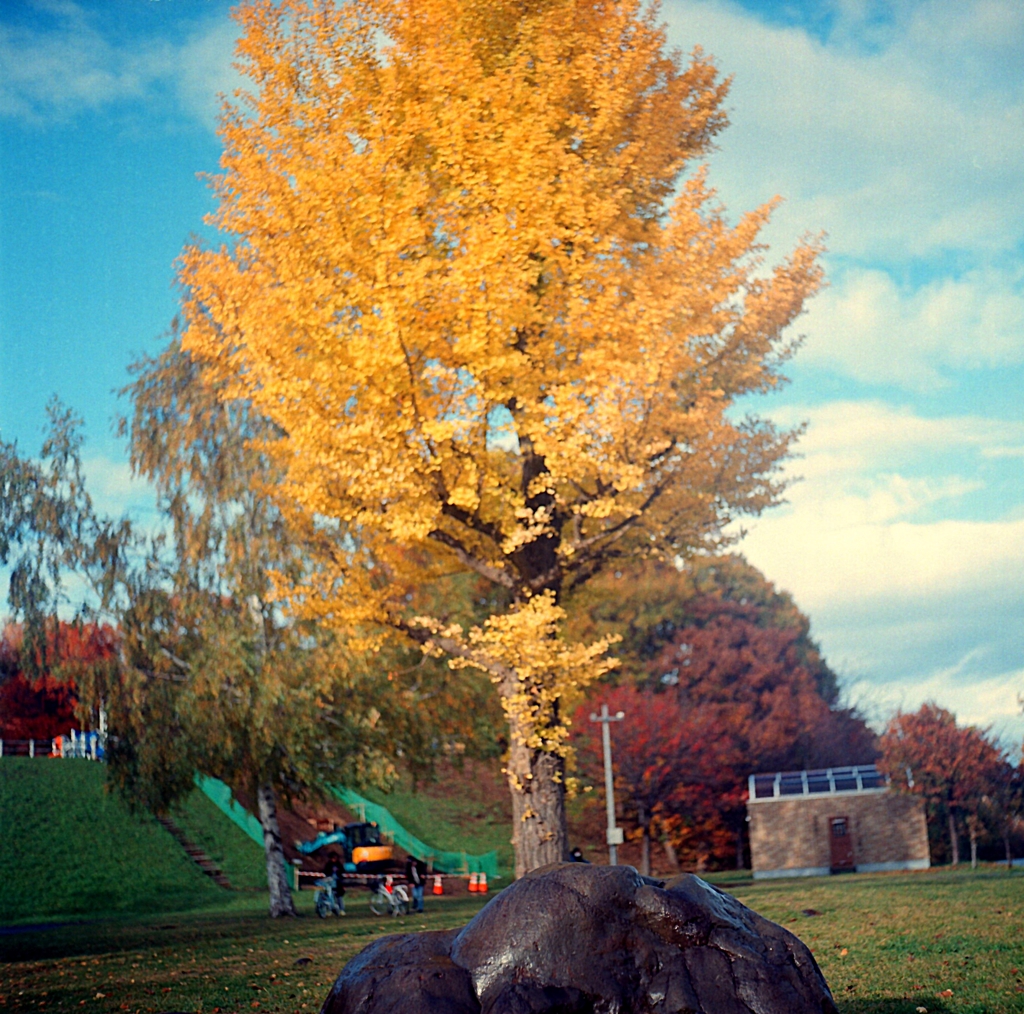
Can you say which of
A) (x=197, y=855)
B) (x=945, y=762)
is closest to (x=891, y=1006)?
(x=945, y=762)

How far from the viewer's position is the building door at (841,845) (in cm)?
3117

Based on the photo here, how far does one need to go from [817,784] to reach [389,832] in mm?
13069

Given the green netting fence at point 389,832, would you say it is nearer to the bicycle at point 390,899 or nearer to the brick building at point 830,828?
the brick building at point 830,828

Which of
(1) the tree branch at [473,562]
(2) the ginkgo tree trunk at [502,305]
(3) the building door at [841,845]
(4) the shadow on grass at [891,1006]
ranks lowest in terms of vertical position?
(3) the building door at [841,845]

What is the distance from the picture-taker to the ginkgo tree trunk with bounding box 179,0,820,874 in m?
10.7

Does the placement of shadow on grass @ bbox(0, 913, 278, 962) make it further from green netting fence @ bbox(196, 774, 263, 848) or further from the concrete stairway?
green netting fence @ bbox(196, 774, 263, 848)

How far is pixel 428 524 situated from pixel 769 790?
25.1 meters

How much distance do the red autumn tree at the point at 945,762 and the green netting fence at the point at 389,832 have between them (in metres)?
11.5

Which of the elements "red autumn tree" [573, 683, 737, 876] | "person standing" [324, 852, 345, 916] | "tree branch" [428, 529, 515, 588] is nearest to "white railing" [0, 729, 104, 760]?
"person standing" [324, 852, 345, 916]

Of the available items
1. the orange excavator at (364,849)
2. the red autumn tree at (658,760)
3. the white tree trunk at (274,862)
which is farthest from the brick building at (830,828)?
the white tree trunk at (274,862)

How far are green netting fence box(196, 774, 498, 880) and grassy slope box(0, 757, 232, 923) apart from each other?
10.2 ft

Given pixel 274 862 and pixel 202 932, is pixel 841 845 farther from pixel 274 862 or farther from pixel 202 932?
pixel 202 932

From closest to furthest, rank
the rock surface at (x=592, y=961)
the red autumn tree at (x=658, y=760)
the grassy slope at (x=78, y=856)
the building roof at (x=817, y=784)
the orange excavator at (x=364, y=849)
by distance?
1. the rock surface at (x=592, y=961)
2. the grassy slope at (x=78, y=856)
3. the orange excavator at (x=364, y=849)
4. the red autumn tree at (x=658, y=760)
5. the building roof at (x=817, y=784)

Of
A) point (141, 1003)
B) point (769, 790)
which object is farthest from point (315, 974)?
point (769, 790)
